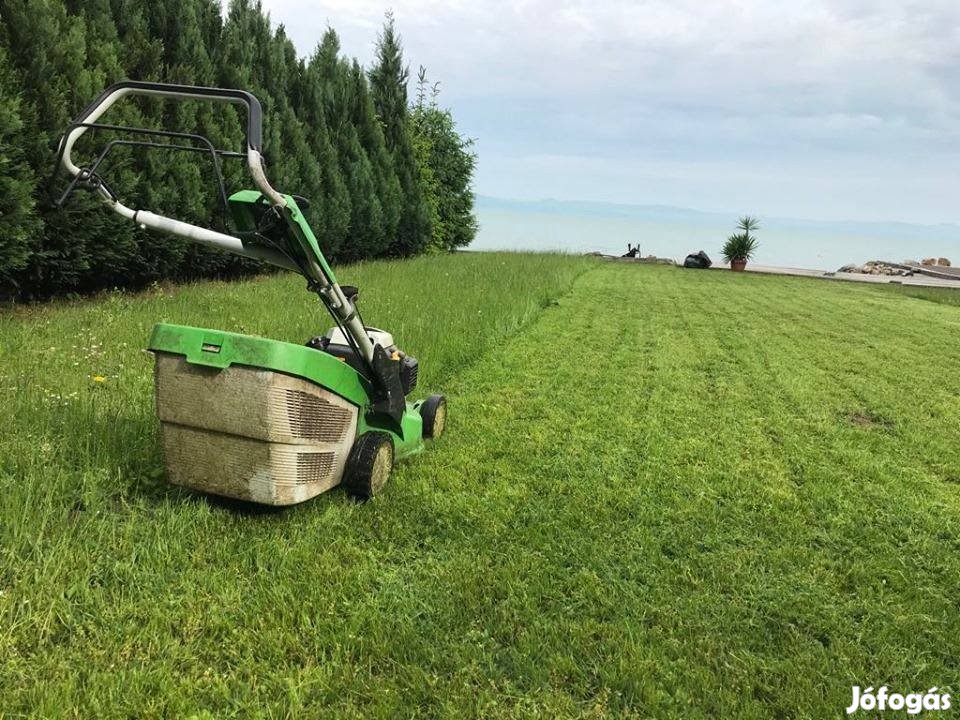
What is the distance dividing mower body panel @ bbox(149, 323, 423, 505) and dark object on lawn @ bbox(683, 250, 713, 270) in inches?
840

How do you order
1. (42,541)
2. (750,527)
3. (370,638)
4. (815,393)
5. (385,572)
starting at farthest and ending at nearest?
(815,393)
(750,527)
(385,572)
(42,541)
(370,638)

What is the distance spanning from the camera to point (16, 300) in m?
6.98

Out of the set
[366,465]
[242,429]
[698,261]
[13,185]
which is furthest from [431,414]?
[698,261]

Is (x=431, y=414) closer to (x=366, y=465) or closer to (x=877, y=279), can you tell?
(x=366, y=465)

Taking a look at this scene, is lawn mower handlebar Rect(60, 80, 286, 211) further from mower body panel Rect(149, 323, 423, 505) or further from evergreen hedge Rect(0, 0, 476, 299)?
evergreen hedge Rect(0, 0, 476, 299)

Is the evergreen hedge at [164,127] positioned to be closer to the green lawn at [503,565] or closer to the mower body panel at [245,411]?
the green lawn at [503,565]

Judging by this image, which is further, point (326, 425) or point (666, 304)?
point (666, 304)

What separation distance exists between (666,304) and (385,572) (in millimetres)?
9459

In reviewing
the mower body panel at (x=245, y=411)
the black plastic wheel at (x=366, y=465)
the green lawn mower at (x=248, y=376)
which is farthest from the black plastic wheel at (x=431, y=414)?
the mower body panel at (x=245, y=411)

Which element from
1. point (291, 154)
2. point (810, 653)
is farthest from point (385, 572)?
point (291, 154)

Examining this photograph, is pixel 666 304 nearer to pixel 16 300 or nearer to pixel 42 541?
pixel 16 300

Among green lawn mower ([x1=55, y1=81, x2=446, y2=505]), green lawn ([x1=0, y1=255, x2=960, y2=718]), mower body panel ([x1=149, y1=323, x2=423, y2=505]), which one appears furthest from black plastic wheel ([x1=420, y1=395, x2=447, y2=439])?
mower body panel ([x1=149, y1=323, x2=423, y2=505])

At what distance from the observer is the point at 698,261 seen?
2228 cm

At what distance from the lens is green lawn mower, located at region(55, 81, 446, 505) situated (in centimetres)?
235
